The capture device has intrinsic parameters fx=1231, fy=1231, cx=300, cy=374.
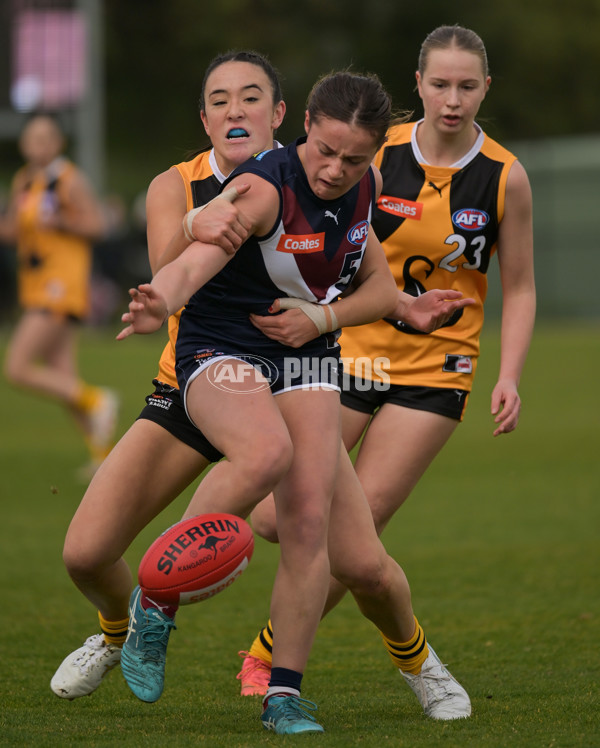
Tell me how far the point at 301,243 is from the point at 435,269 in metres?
1.24

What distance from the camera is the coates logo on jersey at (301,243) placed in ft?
12.5

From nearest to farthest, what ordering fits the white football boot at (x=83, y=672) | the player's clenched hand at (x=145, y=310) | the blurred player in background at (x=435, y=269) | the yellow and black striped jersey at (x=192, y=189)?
the player's clenched hand at (x=145, y=310), the yellow and black striped jersey at (x=192, y=189), the white football boot at (x=83, y=672), the blurred player in background at (x=435, y=269)

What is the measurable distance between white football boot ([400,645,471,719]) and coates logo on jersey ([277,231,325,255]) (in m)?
1.52

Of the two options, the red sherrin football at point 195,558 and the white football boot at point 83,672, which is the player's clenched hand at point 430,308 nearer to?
the red sherrin football at point 195,558

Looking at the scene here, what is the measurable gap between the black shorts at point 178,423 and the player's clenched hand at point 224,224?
2.27 ft

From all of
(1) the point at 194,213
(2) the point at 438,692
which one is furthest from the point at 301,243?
(2) the point at 438,692

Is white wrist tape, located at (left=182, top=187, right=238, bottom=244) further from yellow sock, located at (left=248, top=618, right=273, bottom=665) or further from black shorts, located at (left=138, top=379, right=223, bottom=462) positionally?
yellow sock, located at (left=248, top=618, right=273, bottom=665)

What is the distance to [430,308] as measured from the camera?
4312mm

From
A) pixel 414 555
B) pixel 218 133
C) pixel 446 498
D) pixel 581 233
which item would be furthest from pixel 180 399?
pixel 581 233

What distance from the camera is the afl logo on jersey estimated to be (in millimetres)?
3955

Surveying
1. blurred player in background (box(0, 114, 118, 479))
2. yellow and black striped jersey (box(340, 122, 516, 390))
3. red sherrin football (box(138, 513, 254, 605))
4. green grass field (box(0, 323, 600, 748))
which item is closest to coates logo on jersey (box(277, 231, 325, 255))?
red sherrin football (box(138, 513, 254, 605))

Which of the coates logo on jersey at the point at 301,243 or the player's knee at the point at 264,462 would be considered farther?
the coates logo on jersey at the point at 301,243

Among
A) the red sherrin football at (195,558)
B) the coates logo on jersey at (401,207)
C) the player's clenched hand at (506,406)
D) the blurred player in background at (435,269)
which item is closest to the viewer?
the red sherrin football at (195,558)

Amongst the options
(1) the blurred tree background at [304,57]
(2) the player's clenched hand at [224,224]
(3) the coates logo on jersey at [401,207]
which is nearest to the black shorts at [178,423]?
(2) the player's clenched hand at [224,224]
